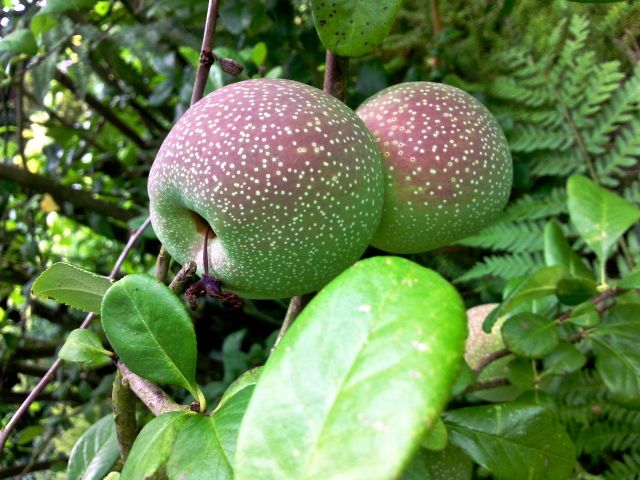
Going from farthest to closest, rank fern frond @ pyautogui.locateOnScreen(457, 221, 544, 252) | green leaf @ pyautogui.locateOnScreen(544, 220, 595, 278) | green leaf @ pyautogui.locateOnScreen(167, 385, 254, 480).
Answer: fern frond @ pyautogui.locateOnScreen(457, 221, 544, 252)
green leaf @ pyautogui.locateOnScreen(544, 220, 595, 278)
green leaf @ pyautogui.locateOnScreen(167, 385, 254, 480)

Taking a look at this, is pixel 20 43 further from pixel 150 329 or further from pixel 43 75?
pixel 150 329

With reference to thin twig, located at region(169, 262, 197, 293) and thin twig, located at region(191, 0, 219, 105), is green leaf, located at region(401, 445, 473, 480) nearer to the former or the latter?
thin twig, located at region(169, 262, 197, 293)

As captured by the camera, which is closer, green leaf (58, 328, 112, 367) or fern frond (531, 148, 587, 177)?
green leaf (58, 328, 112, 367)

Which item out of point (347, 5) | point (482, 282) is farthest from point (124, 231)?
point (347, 5)

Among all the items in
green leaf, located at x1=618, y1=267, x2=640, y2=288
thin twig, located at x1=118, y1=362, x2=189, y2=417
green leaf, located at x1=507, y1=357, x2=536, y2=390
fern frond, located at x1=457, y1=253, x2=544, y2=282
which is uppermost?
thin twig, located at x1=118, y1=362, x2=189, y2=417

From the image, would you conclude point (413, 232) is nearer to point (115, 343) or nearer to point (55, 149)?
point (115, 343)

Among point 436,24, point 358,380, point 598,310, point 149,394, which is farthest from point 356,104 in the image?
point 358,380

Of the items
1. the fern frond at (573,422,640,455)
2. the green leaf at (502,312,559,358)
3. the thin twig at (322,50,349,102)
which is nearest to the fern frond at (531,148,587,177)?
the fern frond at (573,422,640,455)
